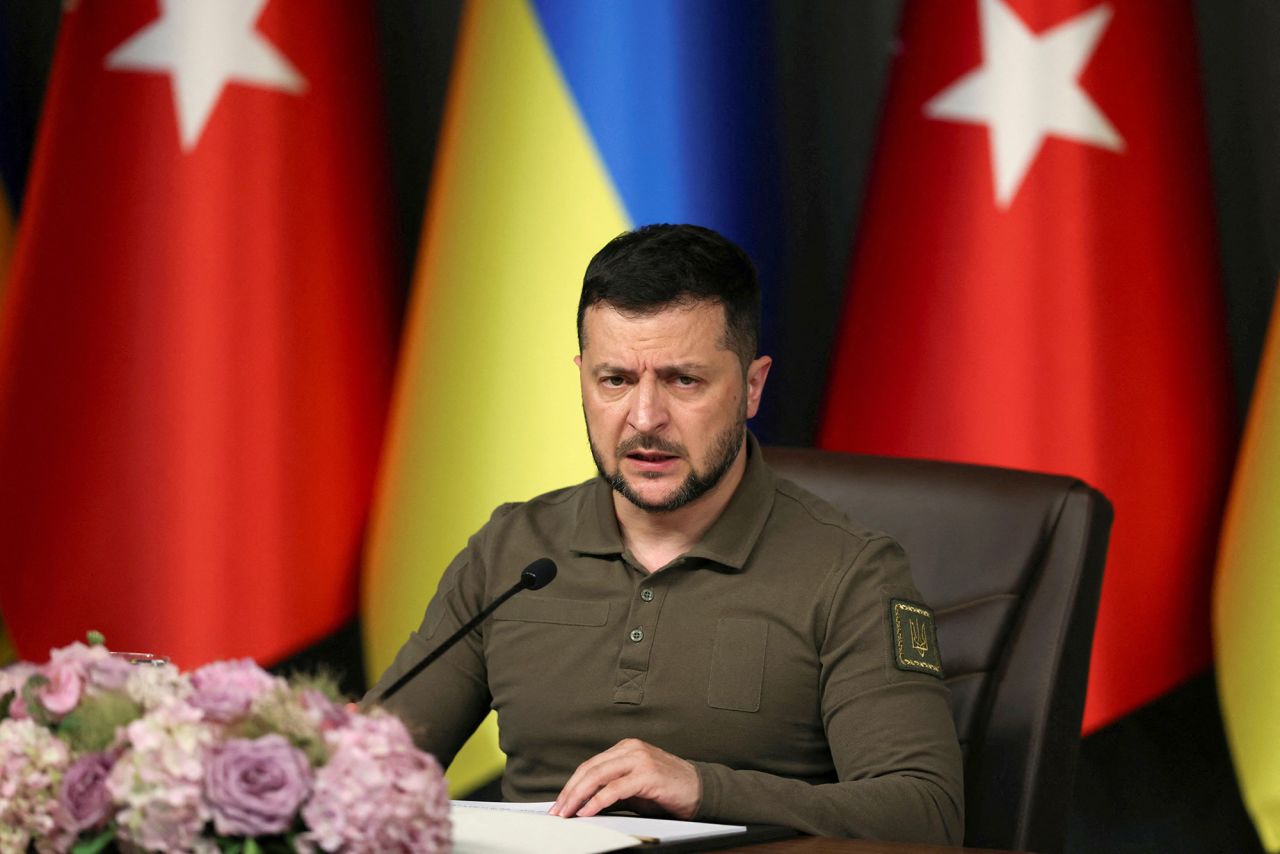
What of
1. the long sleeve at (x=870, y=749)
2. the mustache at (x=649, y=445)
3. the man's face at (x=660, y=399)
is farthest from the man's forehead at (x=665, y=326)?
the long sleeve at (x=870, y=749)

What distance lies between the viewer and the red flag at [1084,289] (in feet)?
8.99

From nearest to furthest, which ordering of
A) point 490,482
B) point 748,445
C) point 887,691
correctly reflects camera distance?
point 887,691 < point 748,445 < point 490,482

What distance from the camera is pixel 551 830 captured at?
1.41 metres

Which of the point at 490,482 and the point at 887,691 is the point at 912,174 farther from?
the point at 887,691

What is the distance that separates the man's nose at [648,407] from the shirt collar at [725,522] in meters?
0.15

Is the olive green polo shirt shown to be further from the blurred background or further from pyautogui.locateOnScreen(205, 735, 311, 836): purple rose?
the blurred background

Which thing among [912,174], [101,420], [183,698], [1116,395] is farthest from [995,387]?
[183,698]

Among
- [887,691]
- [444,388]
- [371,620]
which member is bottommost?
[371,620]

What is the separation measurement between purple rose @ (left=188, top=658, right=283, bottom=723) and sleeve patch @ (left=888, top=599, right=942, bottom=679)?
0.86 m

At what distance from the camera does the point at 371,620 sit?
122 inches

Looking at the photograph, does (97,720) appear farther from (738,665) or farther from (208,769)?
(738,665)

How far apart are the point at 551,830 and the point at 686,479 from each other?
67 cm

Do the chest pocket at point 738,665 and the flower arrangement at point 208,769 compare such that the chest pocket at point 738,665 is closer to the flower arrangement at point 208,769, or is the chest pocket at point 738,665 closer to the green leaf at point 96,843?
the flower arrangement at point 208,769

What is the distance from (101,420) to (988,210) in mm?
1597
